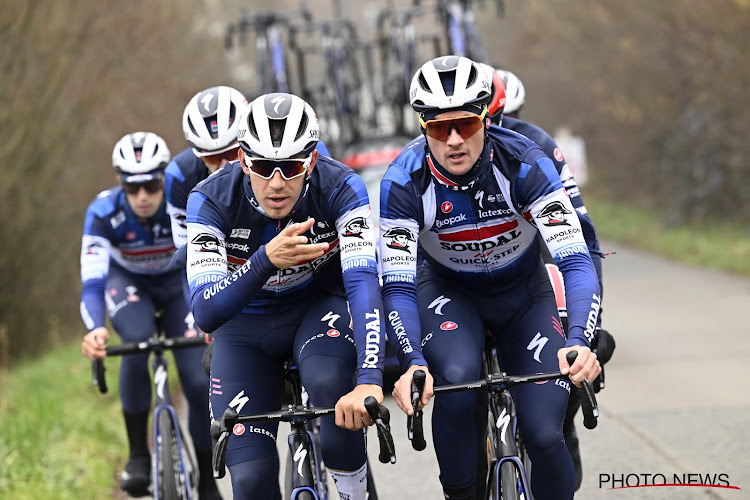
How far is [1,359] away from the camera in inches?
563

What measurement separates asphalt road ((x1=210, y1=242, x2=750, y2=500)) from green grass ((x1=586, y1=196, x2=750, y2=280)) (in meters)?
2.30

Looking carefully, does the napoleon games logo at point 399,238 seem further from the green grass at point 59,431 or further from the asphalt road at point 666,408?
the green grass at point 59,431

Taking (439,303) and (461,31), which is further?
(461,31)

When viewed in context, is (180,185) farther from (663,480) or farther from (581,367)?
(663,480)

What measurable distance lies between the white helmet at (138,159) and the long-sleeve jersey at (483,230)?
2098 mm

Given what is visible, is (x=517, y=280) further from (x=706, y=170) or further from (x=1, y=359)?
(x=706, y=170)

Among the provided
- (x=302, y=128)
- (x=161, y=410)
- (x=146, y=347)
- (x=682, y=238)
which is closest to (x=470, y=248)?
(x=302, y=128)

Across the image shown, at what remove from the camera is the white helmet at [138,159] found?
6.67 meters

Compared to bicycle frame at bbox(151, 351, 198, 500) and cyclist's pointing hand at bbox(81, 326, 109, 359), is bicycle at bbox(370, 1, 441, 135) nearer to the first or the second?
bicycle frame at bbox(151, 351, 198, 500)

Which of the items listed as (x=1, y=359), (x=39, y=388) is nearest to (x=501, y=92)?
(x=39, y=388)

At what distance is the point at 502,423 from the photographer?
4.76m

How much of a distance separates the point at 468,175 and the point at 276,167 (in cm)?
89

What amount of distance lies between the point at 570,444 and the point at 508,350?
41.8 inches

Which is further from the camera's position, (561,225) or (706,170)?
(706,170)
